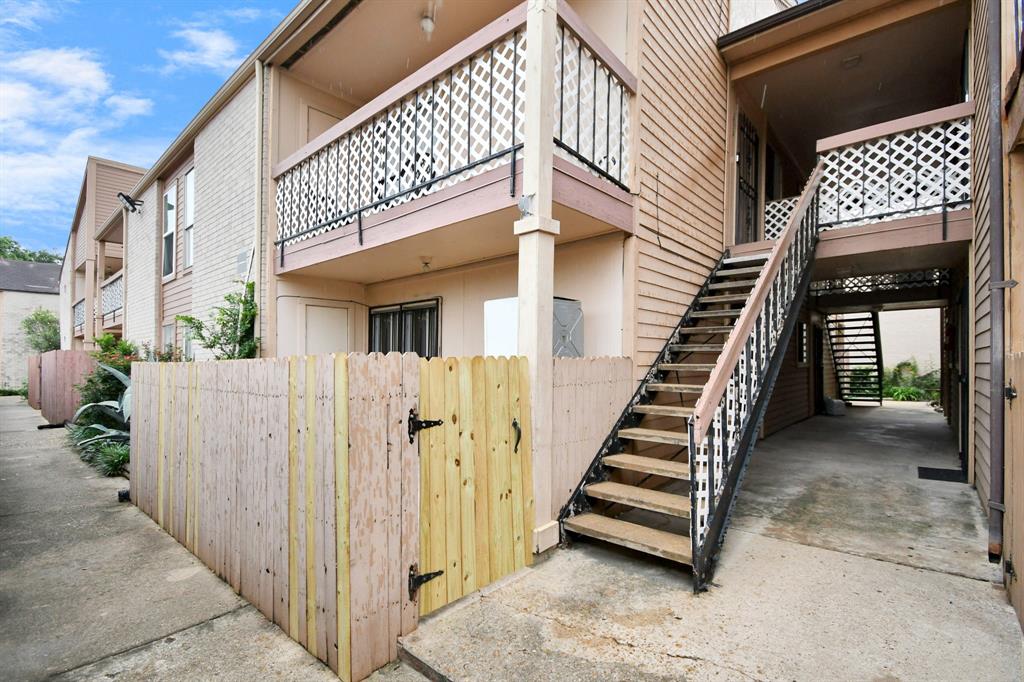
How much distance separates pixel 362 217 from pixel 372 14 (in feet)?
8.02

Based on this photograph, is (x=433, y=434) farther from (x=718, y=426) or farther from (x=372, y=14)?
(x=372, y=14)

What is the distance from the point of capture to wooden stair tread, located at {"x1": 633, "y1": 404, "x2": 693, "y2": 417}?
13.5ft

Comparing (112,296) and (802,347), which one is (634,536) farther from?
(112,296)

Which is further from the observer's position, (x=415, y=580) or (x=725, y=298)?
(x=725, y=298)

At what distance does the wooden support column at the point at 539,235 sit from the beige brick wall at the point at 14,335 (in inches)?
1237

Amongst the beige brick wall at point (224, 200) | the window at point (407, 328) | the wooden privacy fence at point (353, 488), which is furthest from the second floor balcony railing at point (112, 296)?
the wooden privacy fence at point (353, 488)

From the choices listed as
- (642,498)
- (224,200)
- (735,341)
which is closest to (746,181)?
(735,341)

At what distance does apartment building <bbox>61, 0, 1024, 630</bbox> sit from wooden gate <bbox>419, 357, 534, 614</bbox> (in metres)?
0.22

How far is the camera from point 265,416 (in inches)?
116

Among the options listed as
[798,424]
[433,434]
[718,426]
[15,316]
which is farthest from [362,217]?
[15,316]

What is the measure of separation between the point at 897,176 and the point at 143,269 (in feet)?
46.5

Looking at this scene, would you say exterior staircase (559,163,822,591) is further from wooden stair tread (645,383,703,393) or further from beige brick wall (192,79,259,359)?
beige brick wall (192,79,259,359)

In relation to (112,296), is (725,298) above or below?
below

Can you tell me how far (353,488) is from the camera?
2330mm
